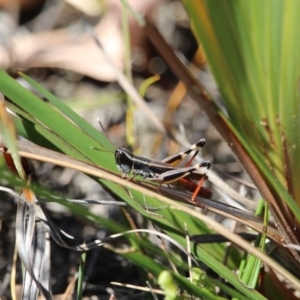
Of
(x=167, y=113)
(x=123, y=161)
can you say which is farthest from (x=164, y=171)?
(x=167, y=113)

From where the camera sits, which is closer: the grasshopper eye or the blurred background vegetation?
the blurred background vegetation

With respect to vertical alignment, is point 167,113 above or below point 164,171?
above

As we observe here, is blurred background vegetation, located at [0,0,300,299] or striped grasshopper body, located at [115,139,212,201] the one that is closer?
blurred background vegetation, located at [0,0,300,299]

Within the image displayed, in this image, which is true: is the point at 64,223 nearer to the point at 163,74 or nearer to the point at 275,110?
the point at 275,110

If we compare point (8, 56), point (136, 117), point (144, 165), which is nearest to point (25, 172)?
point (144, 165)

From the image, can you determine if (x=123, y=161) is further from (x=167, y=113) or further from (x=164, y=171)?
(x=167, y=113)

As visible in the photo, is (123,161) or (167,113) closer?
(123,161)

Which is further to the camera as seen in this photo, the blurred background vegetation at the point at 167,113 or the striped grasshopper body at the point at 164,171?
the striped grasshopper body at the point at 164,171

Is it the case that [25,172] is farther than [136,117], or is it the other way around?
[136,117]
